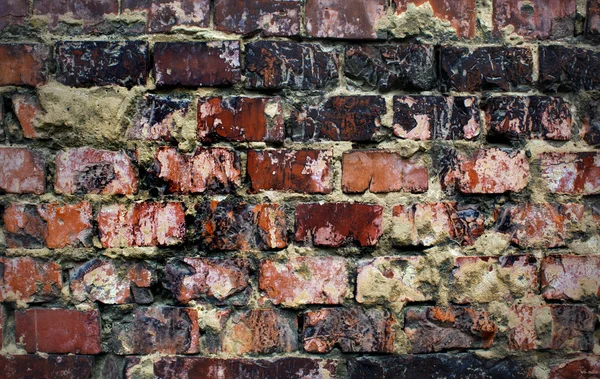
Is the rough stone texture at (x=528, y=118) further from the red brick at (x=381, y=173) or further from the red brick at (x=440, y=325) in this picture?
the red brick at (x=440, y=325)

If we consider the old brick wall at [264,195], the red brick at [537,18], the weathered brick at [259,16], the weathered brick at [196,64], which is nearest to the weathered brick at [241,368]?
the old brick wall at [264,195]

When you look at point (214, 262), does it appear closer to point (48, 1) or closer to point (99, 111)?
point (99, 111)

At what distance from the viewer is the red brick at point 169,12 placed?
106cm

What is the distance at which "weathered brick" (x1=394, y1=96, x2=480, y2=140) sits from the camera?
1.07m

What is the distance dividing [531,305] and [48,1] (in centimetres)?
111

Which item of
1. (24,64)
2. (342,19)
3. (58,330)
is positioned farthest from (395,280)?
(24,64)

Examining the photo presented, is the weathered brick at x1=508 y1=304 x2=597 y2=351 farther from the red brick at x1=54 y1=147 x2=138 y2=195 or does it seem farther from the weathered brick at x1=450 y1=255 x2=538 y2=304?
the red brick at x1=54 y1=147 x2=138 y2=195

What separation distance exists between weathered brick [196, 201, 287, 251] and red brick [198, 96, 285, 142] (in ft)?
0.42

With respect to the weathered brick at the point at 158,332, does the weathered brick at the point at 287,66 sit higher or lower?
higher

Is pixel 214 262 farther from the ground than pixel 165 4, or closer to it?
closer to it

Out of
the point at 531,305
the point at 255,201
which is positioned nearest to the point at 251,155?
the point at 255,201

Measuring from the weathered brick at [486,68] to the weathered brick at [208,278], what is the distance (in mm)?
540

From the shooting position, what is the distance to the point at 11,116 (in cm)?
107

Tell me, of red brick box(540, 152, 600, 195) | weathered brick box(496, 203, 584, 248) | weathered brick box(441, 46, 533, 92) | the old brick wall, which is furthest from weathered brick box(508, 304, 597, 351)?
weathered brick box(441, 46, 533, 92)
